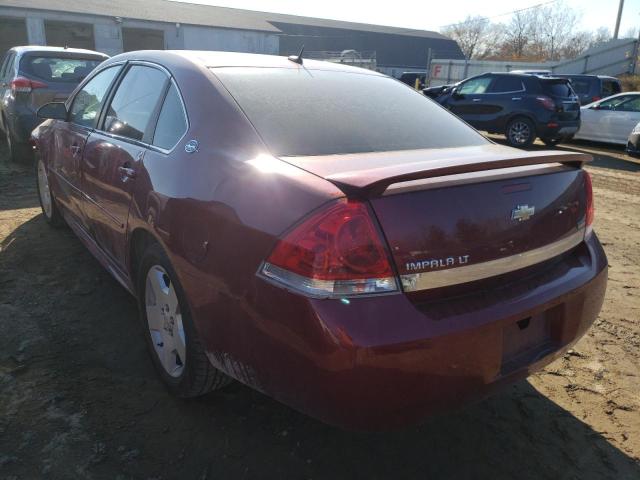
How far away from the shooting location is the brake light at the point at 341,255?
66.4 inches

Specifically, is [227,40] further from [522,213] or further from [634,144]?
[522,213]

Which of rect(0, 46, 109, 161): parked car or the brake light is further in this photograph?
rect(0, 46, 109, 161): parked car

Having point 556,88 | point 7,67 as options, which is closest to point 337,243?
point 7,67

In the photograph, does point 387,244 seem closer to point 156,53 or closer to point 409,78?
point 156,53

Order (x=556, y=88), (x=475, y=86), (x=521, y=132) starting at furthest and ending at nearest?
(x=475, y=86), (x=521, y=132), (x=556, y=88)

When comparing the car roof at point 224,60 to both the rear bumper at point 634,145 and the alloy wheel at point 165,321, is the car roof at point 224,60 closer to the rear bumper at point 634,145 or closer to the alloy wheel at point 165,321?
the alloy wheel at point 165,321

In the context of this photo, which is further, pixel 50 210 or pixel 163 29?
pixel 163 29

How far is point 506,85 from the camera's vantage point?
41.3 ft

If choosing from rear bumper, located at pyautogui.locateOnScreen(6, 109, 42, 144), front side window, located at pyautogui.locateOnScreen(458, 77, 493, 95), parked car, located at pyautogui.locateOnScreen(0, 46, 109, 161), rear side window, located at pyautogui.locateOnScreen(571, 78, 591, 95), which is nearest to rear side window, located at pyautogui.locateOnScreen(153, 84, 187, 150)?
parked car, located at pyautogui.locateOnScreen(0, 46, 109, 161)

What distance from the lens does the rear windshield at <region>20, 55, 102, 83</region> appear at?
291 inches

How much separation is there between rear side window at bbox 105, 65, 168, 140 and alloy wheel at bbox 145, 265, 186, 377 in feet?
2.65

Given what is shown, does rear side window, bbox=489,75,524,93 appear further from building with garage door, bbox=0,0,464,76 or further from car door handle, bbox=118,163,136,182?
building with garage door, bbox=0,0,464,76

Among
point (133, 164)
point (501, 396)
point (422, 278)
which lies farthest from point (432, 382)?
point (133, 164)

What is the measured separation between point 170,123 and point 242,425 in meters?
1.51
